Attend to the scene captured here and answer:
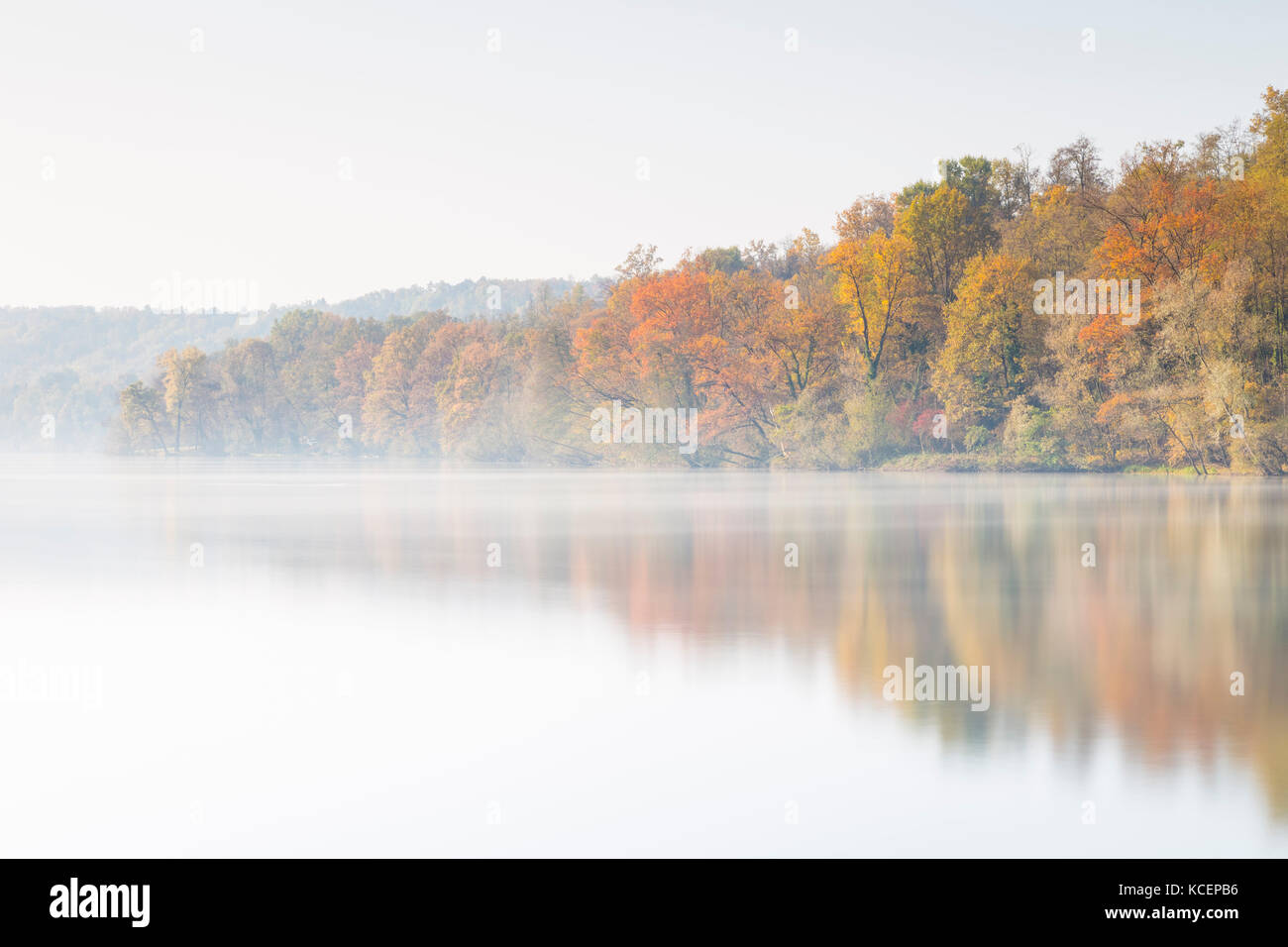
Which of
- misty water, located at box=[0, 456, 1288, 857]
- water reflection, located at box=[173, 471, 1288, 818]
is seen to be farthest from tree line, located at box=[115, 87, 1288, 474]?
misty water, located at box=[0, 456, 1288, 857]

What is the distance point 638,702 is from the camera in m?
9.62

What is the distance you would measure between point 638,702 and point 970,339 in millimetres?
63109

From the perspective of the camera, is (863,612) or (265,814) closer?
(265,814)

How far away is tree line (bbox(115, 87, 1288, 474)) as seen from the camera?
56.4 metres

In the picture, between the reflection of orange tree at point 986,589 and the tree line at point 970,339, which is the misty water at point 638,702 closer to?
the reflection of orange tree at point 986,589

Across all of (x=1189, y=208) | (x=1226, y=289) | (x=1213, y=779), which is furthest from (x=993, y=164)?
(x=1213, y=779)

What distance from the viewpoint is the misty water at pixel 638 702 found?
21.7 ft

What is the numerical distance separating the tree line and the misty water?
37878mm

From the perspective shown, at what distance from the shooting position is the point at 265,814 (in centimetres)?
684

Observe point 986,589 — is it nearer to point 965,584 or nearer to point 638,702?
point 965,584

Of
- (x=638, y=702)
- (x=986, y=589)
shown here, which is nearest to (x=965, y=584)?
(x=986, y=589)

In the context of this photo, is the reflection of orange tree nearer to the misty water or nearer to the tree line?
the misty water
